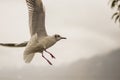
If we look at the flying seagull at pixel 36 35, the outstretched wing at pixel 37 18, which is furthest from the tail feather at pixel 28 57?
the outstretched wing at pixel 37 18

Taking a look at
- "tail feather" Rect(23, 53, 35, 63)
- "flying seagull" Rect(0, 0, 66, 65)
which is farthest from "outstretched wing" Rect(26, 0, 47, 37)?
"tail feather" Rect(23, 53, 35, 63)

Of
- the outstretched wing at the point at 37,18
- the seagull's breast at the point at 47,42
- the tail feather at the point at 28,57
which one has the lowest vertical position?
the tail feather at the point at 28,57

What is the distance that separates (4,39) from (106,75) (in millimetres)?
1084

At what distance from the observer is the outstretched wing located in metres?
2.11

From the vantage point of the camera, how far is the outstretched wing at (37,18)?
6.92ft

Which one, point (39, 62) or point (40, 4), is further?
point (39, 62)

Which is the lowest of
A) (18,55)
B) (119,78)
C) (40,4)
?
(119,78)

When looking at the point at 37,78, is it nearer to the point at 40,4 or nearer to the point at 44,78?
the point at 44,78

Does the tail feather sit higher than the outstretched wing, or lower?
lower

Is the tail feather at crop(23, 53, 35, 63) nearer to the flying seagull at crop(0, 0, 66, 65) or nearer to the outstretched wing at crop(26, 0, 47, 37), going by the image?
the flying seagull at crop(0, 0, 66, 65)

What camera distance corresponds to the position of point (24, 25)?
2.60 meters

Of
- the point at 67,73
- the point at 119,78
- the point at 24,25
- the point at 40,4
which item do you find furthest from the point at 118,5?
the point at 40,4

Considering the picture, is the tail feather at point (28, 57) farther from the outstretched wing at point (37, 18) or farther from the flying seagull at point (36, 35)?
the outstretched wing at point (37, 18)

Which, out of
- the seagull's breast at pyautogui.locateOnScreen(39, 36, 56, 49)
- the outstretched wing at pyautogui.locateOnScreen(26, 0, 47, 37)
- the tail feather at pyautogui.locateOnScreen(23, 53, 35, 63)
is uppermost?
the outstretched wing at pyautogui.locateOnScreen(26, 0, 47, 37)
